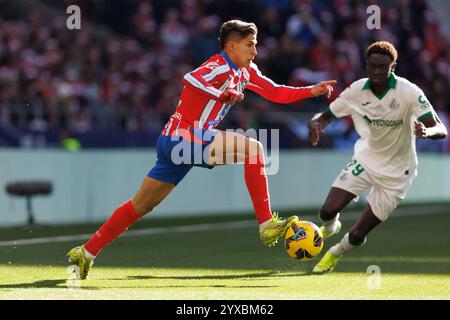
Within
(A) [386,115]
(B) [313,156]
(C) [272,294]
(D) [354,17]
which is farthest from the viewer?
(D) [354,17]

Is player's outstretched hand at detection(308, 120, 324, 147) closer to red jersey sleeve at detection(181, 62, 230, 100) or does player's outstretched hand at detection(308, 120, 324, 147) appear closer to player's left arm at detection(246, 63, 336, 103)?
player's left arm at detection(246, 63, 336, 103)

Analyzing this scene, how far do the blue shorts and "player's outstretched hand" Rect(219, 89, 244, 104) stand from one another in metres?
0.61

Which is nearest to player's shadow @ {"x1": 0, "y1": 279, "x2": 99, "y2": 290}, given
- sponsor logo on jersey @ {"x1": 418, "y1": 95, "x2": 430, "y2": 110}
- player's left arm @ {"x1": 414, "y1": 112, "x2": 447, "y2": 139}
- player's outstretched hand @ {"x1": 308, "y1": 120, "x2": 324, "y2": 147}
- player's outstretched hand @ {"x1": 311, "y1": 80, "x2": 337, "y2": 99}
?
player's outstretched hand @ {"x1": 308, "y1": 120, "x2": 324, "y2": 147}

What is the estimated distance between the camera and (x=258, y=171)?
31.8 feet

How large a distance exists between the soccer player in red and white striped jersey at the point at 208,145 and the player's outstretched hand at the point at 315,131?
0.46m

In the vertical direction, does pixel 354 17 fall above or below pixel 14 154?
→ above

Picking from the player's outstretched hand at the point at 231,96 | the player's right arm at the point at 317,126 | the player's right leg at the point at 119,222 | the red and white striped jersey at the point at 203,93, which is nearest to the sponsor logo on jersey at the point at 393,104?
the player's right arm at the point at 317,126

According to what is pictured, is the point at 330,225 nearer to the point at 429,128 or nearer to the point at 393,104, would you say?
the point at 393,104

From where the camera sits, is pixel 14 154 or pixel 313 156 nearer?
pixel 14 154

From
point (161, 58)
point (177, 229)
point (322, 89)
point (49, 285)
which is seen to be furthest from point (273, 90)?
point (161, 58)

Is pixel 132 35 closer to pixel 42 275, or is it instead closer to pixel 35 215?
pixel 35 215

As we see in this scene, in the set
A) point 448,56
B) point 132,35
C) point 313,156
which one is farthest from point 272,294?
point 448,56

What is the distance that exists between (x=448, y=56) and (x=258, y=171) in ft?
69.0

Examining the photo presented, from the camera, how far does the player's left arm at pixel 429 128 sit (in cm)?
929
